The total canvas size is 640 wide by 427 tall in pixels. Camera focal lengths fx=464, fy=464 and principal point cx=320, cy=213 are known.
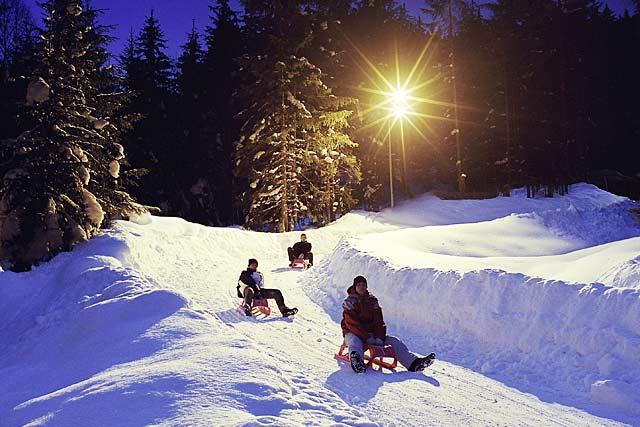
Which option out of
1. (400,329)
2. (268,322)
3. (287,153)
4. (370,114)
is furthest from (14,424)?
(370,114)

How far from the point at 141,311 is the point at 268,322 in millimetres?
2517

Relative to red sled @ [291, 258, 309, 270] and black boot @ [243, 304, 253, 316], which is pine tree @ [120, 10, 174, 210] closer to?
red sled @ [291, 258, 309, 270]

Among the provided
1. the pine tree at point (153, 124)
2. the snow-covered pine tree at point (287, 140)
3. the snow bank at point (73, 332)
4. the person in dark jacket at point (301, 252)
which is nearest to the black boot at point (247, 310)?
the snow bank at point (73, 332)

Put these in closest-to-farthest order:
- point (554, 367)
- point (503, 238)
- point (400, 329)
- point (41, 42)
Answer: point (554, 367) < point (400, 329) < point (41, 42) < point (503, 238)

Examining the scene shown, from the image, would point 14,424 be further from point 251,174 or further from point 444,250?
point 251,174

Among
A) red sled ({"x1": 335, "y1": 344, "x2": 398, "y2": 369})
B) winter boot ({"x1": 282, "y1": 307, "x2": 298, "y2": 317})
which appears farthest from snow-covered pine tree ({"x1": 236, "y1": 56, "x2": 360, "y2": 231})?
red sled ({"x1": 335, "y1": 344, "x2": 398, "y2": 369})

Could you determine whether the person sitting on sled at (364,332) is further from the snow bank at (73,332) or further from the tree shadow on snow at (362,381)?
the snow bank at (73,332)

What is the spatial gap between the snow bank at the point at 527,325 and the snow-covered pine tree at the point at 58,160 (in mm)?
8844

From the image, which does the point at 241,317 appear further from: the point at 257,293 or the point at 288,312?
the point at 288,312

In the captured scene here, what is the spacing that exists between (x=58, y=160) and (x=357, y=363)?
12.2 m

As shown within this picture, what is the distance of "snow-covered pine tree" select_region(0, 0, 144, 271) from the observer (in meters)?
13.7

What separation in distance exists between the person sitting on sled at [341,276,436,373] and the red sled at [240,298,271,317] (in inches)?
132

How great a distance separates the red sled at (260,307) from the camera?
34.0ft

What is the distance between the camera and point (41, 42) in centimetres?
1510
